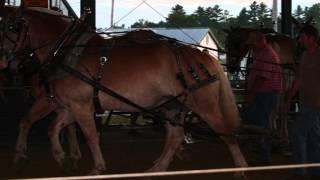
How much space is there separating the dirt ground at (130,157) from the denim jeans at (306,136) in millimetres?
591

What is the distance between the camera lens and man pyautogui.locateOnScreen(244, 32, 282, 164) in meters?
8.66

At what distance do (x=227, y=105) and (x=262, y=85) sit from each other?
1.13 metres

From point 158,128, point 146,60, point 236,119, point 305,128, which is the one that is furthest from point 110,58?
point 158,128

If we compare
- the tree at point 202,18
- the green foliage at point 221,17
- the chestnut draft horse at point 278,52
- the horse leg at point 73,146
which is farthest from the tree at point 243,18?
the horse leg at point 73,146

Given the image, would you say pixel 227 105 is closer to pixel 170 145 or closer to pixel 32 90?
pixel 170 145

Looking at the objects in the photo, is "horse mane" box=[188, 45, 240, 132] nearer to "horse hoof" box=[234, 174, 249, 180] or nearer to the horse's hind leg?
the horse's hind leg

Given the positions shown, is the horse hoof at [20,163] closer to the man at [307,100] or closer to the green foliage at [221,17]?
the man at [307,100]

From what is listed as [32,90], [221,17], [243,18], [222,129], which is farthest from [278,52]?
[221,17]

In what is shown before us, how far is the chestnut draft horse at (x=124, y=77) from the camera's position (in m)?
7.28

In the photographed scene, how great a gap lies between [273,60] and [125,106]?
7.80ft

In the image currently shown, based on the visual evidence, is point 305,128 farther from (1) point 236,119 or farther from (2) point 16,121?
(2) point 16,121

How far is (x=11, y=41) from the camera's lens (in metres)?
7.33

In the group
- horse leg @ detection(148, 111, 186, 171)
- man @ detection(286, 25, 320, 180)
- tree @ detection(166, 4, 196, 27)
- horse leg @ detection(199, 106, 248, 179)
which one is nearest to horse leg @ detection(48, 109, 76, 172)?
horse leg @ detection(148, 111, 186, 171)

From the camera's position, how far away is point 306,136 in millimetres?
7234
